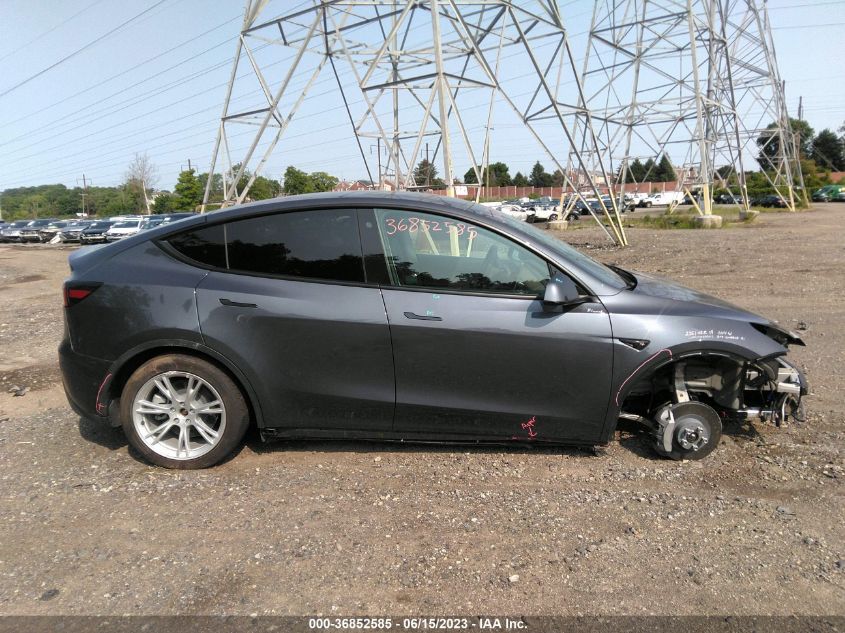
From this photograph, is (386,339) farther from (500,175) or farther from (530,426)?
(500,175)

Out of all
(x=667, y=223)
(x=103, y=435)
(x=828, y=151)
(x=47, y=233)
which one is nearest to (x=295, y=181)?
(x=47, y=233)

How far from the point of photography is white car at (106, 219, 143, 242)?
3331cm

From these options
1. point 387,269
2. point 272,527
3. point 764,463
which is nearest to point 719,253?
point 764,463

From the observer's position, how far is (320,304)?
3.61 meters

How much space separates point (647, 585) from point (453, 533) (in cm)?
94

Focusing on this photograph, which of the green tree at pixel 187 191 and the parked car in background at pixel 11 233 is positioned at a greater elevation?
the green tree at pixel 187 191

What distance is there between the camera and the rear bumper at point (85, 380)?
12.3 ft

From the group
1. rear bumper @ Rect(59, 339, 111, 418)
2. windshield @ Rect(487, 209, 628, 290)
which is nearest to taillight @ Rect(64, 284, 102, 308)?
rear bumper @ Rect(59, 339, 111, 418)

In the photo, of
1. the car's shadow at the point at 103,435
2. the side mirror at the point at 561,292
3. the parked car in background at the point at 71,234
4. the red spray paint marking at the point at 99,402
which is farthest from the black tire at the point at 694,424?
the parked car in background at the point at 71,234

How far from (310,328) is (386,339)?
469mm

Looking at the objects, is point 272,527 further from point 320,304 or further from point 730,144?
point 730,144

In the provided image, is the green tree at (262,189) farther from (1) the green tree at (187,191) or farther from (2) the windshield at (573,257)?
(2) the windshield at (573,257)

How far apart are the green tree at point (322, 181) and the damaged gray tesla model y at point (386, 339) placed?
203ft

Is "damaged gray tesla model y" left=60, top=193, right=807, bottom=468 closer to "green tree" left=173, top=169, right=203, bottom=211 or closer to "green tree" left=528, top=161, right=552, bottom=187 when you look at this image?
"green tree" left=173, top=169, right=203, bottom=211
